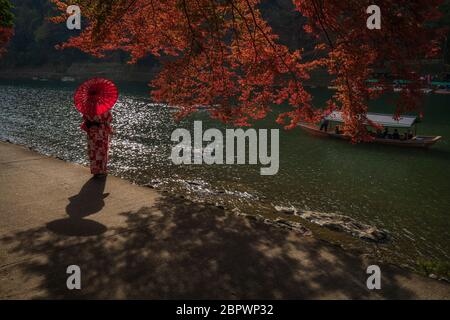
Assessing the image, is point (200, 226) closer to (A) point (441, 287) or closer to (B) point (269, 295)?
(B) point (269, 295)

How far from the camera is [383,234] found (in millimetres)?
10656

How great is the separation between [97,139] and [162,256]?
17.9ft

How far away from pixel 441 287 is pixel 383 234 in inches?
245

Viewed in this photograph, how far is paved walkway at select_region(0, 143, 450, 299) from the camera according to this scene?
4453 millimetres

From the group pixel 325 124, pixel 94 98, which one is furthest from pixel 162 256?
pixel 325 124

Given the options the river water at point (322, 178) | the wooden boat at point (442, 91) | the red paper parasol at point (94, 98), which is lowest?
the river water at point (322, 178)

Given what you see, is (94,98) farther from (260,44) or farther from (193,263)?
(193,263)

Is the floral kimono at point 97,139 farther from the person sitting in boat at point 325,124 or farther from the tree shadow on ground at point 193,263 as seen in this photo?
the person sitting in boat at point 325,124

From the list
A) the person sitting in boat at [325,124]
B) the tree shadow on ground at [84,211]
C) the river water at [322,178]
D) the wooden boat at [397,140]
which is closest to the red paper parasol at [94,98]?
the tree shadow on ground at [84,211]

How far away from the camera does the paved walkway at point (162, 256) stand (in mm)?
4453

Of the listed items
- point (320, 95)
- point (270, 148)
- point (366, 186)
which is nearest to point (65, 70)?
point (320, 95)

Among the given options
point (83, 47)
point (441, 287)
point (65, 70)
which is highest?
point (65, 70)

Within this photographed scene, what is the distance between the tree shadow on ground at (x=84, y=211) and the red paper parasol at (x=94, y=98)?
5.87 ft

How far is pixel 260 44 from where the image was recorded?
9211 millimetres
